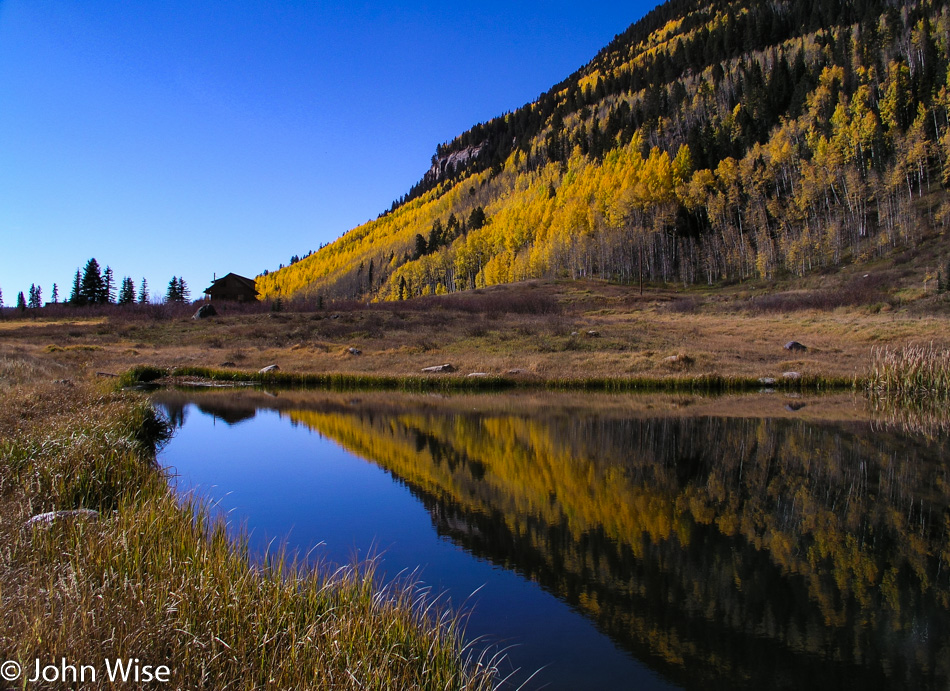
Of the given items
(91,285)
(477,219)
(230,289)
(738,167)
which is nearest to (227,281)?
(230,289)

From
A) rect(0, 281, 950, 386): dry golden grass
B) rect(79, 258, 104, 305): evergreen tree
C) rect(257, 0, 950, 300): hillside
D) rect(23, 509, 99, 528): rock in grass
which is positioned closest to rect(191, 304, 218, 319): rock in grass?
rect(0, 281, 950, 386): dry golden grass

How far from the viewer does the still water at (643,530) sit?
17.8ft

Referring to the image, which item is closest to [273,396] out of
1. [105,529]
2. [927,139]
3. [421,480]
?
[421,480]

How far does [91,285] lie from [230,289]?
17.9m

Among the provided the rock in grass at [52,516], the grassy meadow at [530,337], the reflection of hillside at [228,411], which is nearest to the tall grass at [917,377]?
the grassy meadow at [530,337]

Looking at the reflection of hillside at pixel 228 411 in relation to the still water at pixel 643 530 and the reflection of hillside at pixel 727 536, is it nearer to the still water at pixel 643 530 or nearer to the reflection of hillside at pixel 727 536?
the still water at pixel 643 530

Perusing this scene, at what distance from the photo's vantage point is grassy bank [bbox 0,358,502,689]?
345 centimetres

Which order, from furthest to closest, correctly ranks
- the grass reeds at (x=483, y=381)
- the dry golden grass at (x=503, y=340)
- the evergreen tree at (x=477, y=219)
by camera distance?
1. the evergreen tree at (x=477, y=219)
2. the dry golden grass at (x=503, y=340)
3. the grass reeds at (x=483, y=381)

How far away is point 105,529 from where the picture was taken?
5.66 metres

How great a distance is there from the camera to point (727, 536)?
837cm

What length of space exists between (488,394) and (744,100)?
91.2 metres

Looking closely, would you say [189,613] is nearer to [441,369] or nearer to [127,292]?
[441,369]

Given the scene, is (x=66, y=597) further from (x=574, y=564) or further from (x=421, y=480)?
(x=421, y=480)

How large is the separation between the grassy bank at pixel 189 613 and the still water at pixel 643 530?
132 cm
